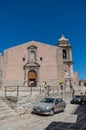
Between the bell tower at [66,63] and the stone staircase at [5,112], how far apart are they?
64.4 ft

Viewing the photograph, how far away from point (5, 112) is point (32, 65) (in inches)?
796

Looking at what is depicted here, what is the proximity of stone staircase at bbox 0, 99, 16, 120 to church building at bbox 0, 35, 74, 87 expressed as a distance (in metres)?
18.1

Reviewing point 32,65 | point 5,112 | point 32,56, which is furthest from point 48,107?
point 32,56

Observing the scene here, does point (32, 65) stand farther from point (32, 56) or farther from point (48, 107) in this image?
point (48, 107)

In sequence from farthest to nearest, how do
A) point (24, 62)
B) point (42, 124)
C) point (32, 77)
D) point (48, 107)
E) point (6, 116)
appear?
point (32, 77) → point (24, 62) → point (48, 107) → point (6, 116) → point (42, 124)

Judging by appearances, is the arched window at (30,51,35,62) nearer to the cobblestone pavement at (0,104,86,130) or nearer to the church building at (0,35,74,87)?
the church building at (0,35,74,87)

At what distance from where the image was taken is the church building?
30141mm

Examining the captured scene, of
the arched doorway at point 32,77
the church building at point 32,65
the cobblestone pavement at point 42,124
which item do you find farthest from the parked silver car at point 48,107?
the arched doorway at point 32,77

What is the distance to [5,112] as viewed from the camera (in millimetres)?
10836

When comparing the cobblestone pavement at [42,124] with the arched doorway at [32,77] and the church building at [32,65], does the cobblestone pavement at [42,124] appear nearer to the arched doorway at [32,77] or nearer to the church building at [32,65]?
the church building at [32,65]

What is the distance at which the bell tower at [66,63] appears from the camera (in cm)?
3136

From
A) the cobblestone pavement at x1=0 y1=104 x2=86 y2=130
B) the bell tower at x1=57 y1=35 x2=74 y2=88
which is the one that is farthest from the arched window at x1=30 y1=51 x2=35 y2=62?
the cobblestone pavement at x1=0 y1=104 x2=86 y2=130

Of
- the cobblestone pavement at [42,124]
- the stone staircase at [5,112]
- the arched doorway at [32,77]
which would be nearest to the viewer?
the cobblestone pavement at [42,124]

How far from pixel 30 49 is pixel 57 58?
5.46 m
